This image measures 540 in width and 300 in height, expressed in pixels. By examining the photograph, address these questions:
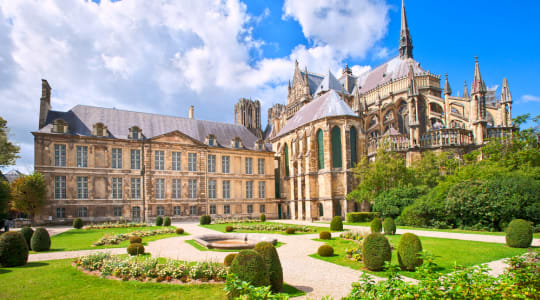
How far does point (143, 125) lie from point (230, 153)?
11.3 m

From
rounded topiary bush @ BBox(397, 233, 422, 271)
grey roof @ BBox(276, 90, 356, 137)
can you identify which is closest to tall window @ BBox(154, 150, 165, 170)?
grey roof @ BBox(276, 90, 356, 137)

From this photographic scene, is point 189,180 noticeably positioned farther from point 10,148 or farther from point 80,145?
point 10,148

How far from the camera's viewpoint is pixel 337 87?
57625mm

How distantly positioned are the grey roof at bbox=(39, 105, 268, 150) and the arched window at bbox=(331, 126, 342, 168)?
1220cm

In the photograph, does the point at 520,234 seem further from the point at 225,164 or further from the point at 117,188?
the point at 117,188

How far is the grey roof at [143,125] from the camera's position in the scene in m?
35.0

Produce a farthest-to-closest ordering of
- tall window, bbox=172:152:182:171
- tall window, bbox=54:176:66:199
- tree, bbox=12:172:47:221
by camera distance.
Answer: tall window, bbox=172:152:182:171
tall window, bbox=54:176:66:199
tree, bbox=12:172:47:221

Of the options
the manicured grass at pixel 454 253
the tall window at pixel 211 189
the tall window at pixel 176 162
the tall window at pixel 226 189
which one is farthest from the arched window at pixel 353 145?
the manicured grass at pixel 454 253

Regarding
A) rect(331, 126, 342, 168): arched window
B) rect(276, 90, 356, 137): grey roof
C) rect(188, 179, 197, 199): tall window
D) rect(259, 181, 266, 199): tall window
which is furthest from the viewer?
rect(259, 181, 266, 199): tall window

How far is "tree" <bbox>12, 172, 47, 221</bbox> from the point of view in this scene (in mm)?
28438

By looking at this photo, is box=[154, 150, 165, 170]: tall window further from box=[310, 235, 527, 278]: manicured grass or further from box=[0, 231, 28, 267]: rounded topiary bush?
box=[310, 235, 527, 278]: manicured grass

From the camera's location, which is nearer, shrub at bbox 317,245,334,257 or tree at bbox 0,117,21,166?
shrub at bbox 317,245,334,257

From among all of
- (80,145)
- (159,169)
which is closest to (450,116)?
→ (159,169)

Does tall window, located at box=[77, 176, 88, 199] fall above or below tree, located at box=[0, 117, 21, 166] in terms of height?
below
